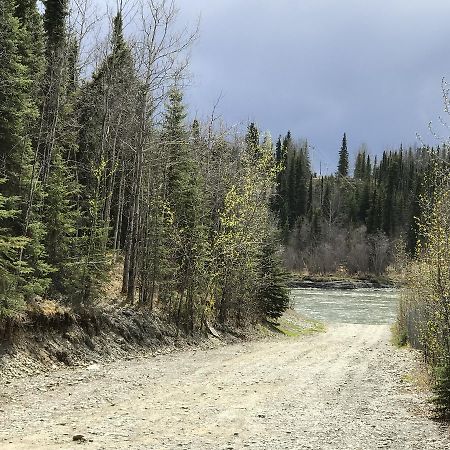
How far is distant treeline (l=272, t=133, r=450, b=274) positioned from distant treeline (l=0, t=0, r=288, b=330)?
2246 inches

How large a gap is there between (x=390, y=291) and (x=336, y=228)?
3056 cm

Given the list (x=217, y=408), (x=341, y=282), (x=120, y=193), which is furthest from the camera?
(x=341, y=282)

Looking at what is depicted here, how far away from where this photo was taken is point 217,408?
8805mm

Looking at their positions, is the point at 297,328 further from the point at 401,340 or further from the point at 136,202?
the point at 136,202

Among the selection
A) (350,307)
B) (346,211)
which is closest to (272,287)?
(350,307)

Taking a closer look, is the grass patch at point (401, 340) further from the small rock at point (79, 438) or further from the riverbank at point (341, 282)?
the riverbank at point (341, 282)

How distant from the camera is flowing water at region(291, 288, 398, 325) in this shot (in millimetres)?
40406

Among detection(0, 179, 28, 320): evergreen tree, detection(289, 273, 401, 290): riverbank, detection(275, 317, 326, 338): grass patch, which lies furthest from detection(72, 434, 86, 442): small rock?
detection(289, 273, 401, 290): riverbank

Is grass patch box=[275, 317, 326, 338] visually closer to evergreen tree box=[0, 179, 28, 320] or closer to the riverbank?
evergreen tree box=[0, 179, 28, 320]

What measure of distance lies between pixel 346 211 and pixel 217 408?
103600mm

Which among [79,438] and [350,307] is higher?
[79,438]

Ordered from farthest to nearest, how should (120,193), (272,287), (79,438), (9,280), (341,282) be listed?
(341,282) → (272,287) → (120,193) → (9,280) → (79,438)

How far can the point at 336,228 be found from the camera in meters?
100

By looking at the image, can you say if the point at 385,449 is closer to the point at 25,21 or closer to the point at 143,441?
the point at 143,441
